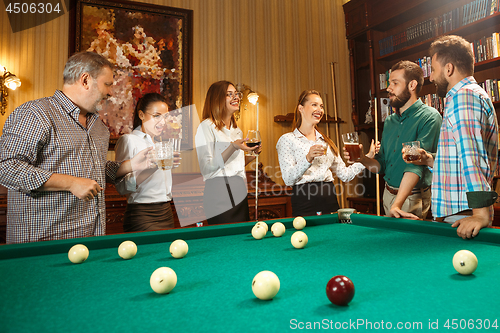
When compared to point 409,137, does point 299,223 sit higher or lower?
lower

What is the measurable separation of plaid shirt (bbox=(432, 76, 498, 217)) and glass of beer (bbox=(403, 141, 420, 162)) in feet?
0.36

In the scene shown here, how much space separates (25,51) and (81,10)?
2.34ft

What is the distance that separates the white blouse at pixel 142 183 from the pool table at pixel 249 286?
2.29 ft

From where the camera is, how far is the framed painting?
3709 mm

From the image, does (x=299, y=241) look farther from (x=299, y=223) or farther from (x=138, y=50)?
(x=138, y=50)

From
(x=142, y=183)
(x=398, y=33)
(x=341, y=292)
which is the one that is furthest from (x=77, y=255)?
(x=398, y=33)

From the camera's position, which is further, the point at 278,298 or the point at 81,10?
the point at 81,10

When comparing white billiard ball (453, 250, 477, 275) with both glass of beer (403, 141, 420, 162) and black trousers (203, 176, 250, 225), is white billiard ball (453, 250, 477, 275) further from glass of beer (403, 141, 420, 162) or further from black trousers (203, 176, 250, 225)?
black trousers (203, 176, 250, 225)

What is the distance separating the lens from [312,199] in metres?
2.65

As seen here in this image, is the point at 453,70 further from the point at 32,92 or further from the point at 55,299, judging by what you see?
the point at 32,92

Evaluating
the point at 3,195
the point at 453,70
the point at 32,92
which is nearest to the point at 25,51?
the point at 32,92

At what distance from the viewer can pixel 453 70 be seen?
188 centimetres

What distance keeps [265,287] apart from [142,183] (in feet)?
5.50

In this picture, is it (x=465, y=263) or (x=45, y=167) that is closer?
(x=465, y=263)
